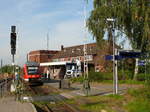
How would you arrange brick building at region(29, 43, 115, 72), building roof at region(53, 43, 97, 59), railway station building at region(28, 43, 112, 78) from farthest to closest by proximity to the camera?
building roof at region(53, 43, 97, 59) → brick building at region(29, 43, 115, 72) → railway station building at region(28, 43, 112, 78)

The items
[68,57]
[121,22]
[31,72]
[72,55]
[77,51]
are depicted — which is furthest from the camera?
[68,57]

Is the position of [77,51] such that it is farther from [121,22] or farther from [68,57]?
[121,22]

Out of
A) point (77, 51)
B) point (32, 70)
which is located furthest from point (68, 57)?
point (32, 70)

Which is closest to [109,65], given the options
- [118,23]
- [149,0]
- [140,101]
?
[118,23]

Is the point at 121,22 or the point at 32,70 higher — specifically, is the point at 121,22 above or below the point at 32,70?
above

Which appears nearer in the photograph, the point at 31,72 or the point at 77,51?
the point at 31,72

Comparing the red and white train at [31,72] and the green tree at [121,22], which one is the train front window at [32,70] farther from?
the green tree at [121,22]

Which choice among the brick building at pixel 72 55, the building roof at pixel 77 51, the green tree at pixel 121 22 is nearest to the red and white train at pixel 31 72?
the green tree at pixel 121 22

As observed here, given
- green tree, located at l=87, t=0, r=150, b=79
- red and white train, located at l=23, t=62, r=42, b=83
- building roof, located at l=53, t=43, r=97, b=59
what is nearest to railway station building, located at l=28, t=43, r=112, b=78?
building roof, located at l=53, t=43, r=97, b=59

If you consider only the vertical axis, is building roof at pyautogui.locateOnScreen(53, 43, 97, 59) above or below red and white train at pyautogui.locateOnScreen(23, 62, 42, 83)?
above

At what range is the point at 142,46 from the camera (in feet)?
127

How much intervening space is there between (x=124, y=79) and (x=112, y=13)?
31.0ft

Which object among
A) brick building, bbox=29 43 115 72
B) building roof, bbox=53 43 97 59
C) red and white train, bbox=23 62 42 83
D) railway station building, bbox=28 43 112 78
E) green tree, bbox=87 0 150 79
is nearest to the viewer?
green tree, bbox=87 0 150 79

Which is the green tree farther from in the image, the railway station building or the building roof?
the building roof
